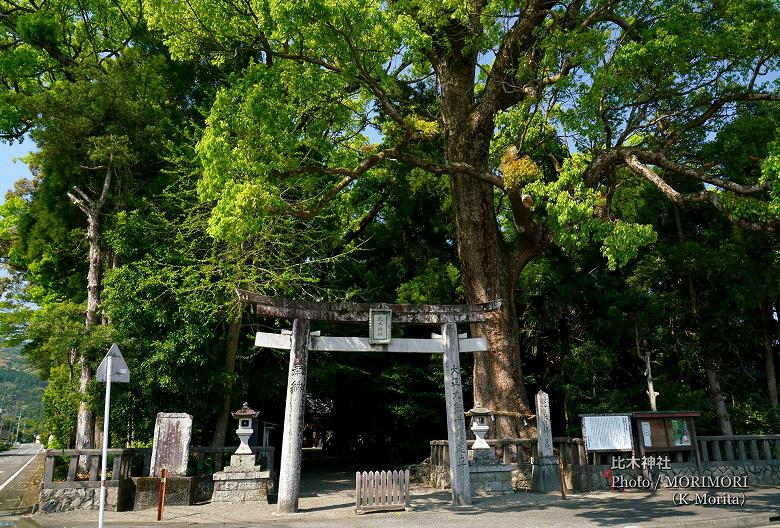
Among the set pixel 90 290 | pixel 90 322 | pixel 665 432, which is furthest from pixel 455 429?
pixel 90 290

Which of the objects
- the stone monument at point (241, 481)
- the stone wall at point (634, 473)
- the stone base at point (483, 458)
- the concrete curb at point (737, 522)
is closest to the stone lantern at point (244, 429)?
the stone monument at point (241, 481)

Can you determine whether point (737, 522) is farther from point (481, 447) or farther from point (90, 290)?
point (90, 290)

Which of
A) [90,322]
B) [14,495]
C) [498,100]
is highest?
[498,100]

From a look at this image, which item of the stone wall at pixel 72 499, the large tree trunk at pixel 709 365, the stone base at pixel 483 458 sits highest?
the large tree trunk at pixel 709 365

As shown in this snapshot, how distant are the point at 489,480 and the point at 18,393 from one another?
155473 millimetres

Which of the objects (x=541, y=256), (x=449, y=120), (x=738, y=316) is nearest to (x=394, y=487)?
(x=449, y=120)

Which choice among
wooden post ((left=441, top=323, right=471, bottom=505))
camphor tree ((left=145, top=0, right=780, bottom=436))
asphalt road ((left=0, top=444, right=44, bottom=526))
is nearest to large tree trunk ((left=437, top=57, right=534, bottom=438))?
camphor tree ((left=145, top=0, right=780, bottom=436))

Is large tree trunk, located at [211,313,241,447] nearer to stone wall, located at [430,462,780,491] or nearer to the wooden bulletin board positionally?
stone wall, located at [430,462,780,491]

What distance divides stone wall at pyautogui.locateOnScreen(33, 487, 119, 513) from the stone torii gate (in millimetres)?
3430

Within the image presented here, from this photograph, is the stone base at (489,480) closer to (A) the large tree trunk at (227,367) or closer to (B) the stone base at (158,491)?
(B) the stone base at (158,491)

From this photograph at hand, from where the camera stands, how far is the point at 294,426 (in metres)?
9.57

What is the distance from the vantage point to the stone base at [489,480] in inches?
441

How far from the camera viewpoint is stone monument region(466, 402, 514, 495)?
11.2 meters

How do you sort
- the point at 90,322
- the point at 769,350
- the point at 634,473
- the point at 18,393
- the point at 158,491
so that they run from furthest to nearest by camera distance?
the point at 18,393 → the point at 769,350 → the point at 90,322 → the point at 634,473 → the point at 158,491
